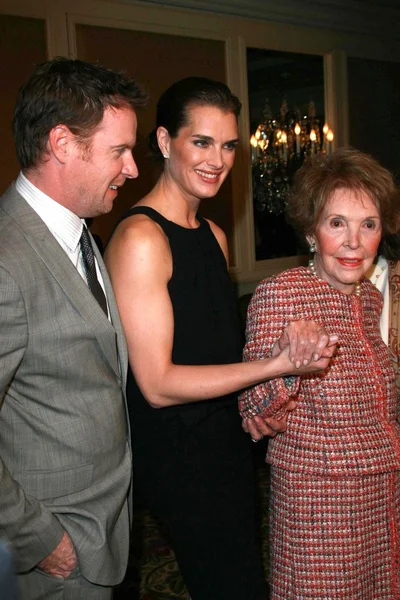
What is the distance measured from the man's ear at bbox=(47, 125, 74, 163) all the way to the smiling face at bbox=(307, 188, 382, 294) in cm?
79

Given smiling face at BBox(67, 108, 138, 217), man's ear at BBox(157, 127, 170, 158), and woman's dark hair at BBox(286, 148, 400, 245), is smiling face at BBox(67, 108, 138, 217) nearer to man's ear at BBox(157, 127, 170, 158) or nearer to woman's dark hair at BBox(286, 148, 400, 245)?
man's ear at BBox(157, 127, 170, 158)

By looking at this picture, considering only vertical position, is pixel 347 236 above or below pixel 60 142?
below

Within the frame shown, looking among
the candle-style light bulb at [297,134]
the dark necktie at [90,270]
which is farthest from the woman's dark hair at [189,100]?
the candle-style light bulb at [297,134]

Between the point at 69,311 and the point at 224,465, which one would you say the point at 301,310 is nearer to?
the point at 224,465

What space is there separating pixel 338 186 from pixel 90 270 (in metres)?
0.76

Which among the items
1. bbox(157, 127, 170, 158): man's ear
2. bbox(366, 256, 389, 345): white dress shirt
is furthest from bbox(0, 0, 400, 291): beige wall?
bbox(366, 256, 389, 345): white dress shirt

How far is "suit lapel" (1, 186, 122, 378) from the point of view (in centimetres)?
167

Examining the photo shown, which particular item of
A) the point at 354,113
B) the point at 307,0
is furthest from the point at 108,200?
the point at 354,113

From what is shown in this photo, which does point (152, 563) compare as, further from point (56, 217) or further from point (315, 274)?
point (56, 217)

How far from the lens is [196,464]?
2.07 m

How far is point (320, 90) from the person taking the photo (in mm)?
7664

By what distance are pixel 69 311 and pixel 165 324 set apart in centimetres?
34

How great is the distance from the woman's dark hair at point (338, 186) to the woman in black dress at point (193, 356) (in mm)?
237

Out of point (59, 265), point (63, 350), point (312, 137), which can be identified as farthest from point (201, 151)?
point (312, 137)
